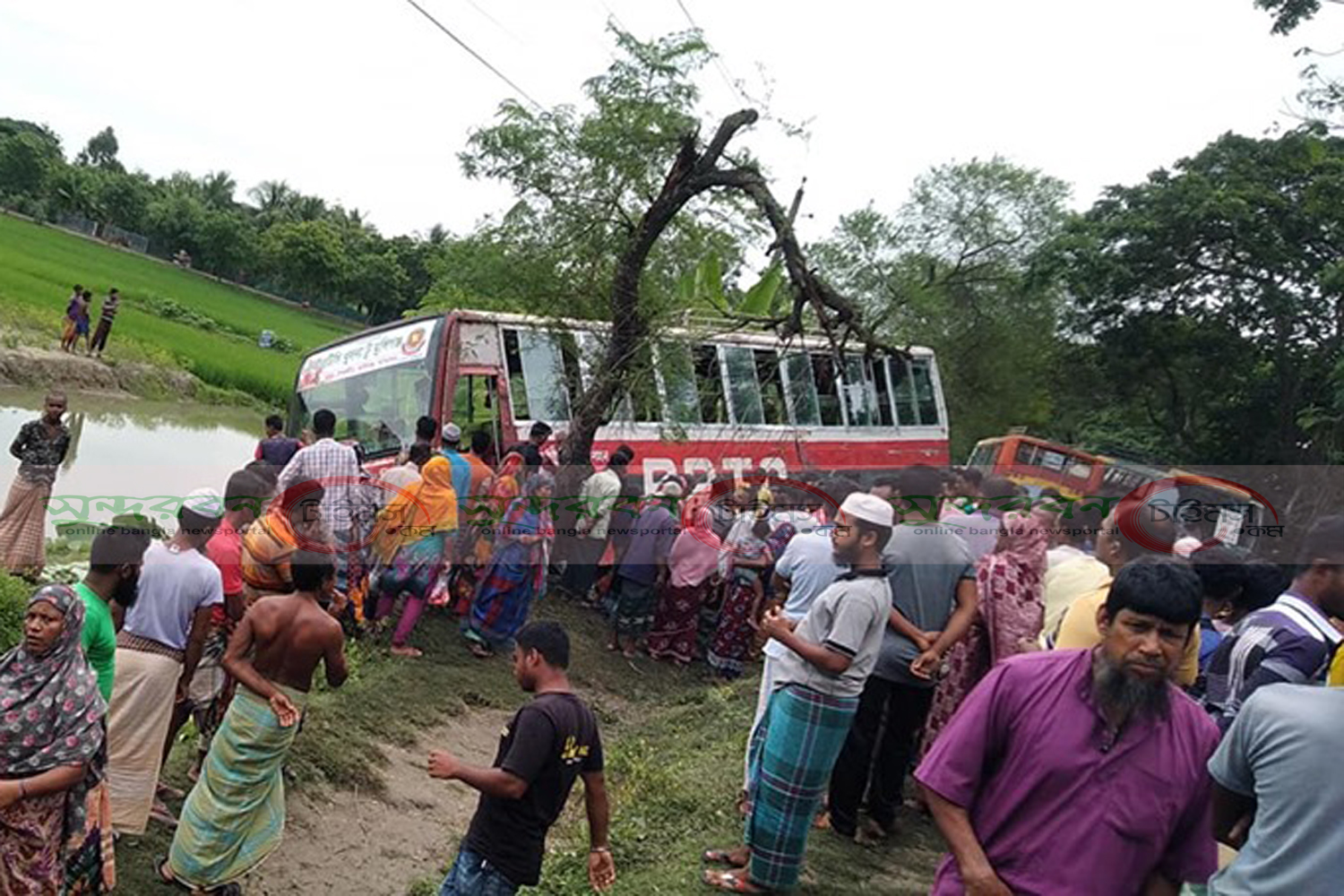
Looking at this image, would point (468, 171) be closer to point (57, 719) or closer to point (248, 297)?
point (57, 719)

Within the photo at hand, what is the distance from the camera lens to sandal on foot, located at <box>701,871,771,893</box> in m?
4.30

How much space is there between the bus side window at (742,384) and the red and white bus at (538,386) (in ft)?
0.06

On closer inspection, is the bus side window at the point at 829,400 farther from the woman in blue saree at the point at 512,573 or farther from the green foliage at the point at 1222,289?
the green foliage at the point at 1222,289

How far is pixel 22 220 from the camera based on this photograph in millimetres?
56156

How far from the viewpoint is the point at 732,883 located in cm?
432

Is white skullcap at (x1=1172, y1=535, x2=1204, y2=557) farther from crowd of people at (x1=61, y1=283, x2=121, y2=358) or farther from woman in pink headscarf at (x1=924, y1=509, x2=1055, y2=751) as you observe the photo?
crowd of people at (x1=61, y1=283, x2=121, y2=358)

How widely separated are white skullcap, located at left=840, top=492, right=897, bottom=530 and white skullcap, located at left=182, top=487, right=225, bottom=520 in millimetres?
2480

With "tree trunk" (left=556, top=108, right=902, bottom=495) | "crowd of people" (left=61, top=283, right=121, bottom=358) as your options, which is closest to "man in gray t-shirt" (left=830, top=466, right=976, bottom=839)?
"tree trunk" (left=556, top=108, right=902, bottom=495)

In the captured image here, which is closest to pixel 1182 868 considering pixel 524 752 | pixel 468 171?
pixel 524 752

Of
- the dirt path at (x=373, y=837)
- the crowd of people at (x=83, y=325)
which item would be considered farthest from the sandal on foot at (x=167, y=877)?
the crowd of people at (x=83, y=325)

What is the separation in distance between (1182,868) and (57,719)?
309 centimetres

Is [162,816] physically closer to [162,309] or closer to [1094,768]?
[1094,768]

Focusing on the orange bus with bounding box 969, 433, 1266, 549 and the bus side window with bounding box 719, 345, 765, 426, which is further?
the orange bus with bounding box 969, 433, 1266, 549

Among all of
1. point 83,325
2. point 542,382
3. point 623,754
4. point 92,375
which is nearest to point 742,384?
point 542,382
